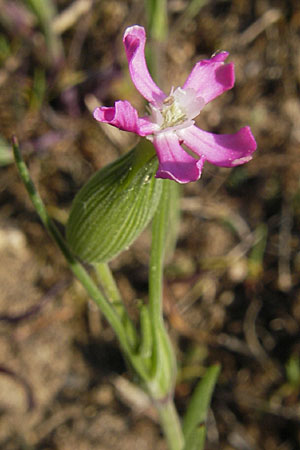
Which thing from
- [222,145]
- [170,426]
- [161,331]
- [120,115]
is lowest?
[170,426]

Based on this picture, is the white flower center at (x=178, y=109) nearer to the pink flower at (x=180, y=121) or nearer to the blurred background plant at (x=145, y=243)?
the pink flower at (x=180, y=121)

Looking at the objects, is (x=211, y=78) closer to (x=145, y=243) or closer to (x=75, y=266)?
(x=75, y=266)

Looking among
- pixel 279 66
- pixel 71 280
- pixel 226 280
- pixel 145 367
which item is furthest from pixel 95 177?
pixel 279 66

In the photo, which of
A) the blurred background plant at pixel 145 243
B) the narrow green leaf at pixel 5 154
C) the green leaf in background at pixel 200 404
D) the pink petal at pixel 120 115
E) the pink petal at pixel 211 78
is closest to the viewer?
the pink petal at pixel 120 115

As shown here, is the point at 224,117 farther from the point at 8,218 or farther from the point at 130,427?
the point at 130,427

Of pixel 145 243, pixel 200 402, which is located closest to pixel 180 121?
pixel 200 402

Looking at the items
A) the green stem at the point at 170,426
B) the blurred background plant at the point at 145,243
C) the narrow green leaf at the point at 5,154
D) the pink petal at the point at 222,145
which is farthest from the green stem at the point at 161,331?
the narrow green leaf at the point at 5,154
